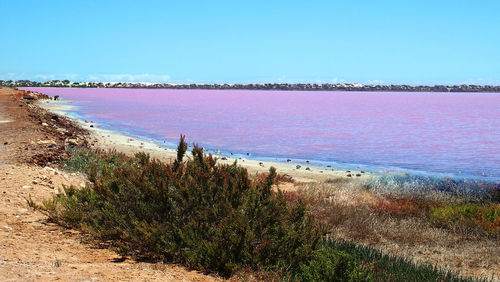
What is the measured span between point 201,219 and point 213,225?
0.19 metres

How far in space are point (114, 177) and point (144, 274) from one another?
2.13m

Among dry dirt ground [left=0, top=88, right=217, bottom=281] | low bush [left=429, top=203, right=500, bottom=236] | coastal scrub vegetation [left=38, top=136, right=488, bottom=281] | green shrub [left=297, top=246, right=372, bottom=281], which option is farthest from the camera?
low bush [left=429, top=203, right=500, bottom=236]

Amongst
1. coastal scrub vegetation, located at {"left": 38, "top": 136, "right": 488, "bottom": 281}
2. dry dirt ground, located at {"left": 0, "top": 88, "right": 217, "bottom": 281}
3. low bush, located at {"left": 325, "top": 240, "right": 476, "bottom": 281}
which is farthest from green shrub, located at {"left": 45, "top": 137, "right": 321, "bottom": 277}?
low bush, located at {"left": 325, "top": 240, "right": 476, "bottom": 281}

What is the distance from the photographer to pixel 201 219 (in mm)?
6762

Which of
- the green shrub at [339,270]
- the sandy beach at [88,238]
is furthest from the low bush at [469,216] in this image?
the green shrub at [339,270]

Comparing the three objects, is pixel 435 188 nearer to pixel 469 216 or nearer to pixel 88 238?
pixel 469 216

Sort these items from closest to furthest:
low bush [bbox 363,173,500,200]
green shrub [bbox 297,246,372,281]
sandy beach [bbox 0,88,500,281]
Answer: green shrub [bbox 297,246,372,281] → sandy beach [bbox 0,88,500,281] → low bush [bbox 363,173,500,200]

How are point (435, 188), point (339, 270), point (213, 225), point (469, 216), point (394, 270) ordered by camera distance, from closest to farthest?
point (339, 270)
point (213, 225)
point (394, 270)
point (469, 216)
point (435, 188)

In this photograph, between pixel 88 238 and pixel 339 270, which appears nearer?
pixel 339 270

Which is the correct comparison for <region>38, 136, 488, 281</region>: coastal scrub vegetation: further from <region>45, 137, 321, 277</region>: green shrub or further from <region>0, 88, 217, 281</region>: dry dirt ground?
<region>0, 88, 217, 281</region>: dry dirt ground

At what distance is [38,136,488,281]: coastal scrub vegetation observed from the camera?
6.38 metres

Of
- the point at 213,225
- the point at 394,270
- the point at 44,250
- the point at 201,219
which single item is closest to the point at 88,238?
the point at 44,250

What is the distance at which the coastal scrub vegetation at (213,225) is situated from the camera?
20.9ft

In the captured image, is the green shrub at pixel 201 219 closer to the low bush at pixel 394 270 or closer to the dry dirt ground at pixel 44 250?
the dry dirt ground at pixel 44 250
